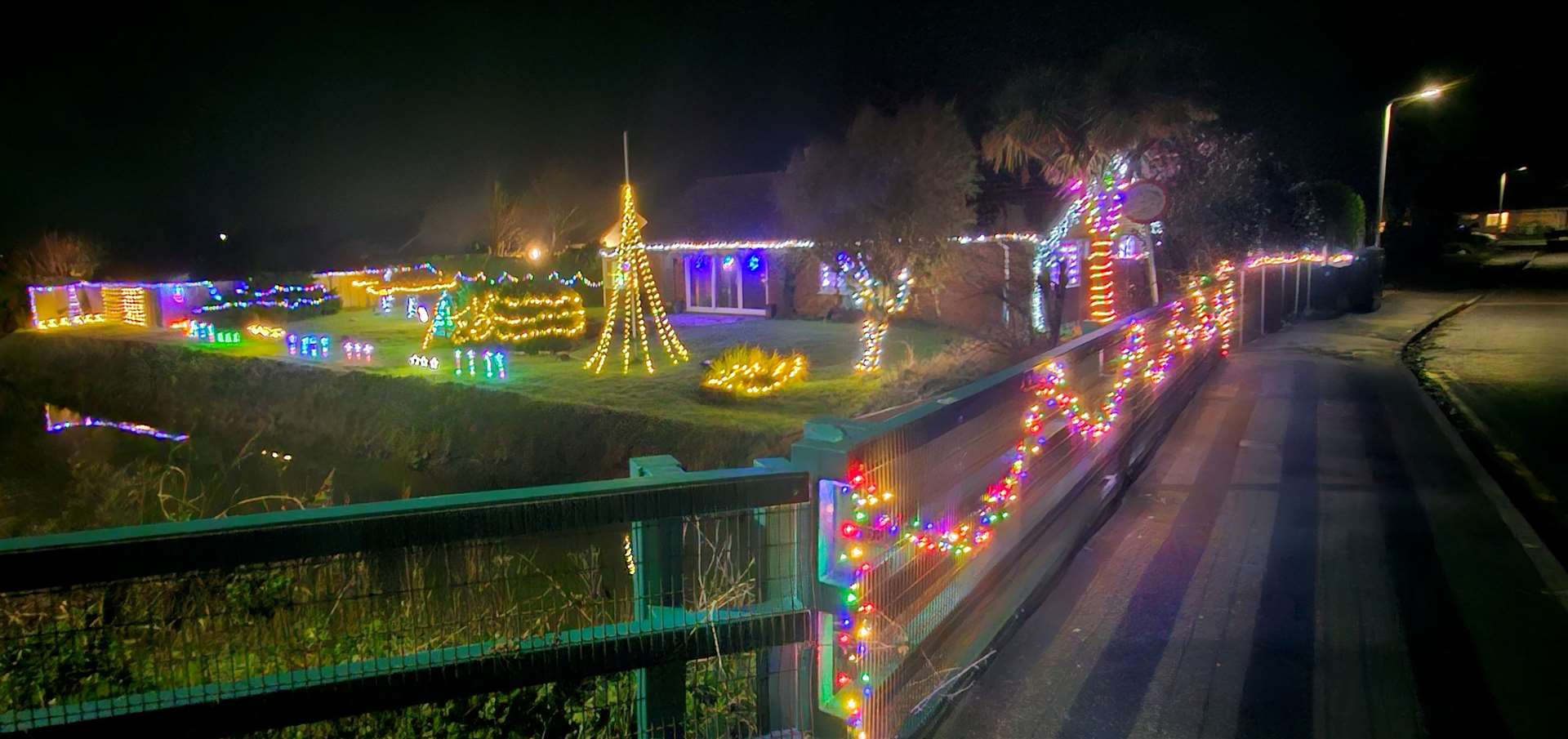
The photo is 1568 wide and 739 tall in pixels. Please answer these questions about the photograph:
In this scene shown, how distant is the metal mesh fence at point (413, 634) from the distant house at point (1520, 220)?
9696cm

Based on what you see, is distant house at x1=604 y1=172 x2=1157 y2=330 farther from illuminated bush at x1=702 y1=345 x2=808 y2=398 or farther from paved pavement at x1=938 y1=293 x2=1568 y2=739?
paved pavement at x1=938 y1=293 x2=1568 y2=739

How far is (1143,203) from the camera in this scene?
13492 millimetres

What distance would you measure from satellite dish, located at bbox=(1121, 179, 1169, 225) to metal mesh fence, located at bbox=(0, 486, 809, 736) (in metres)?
11.2

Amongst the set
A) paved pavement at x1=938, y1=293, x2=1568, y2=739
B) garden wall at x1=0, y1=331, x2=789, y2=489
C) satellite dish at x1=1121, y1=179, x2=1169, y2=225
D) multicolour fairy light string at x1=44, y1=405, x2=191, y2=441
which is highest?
satellite dish at x1=1121, y1=179, x2=1169, y2=225

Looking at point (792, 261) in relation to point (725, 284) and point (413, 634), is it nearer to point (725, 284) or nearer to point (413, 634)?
point (725, 284)

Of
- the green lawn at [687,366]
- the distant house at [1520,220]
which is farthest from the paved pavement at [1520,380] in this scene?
the distant house at [1520,220]

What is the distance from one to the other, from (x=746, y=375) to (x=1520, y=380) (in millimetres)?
10549

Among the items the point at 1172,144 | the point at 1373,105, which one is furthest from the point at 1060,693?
the point at 1373,105

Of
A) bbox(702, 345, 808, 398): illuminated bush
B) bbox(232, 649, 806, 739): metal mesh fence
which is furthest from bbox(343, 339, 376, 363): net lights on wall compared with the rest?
bbox(232, 649, 806, 739): metal mesh fence

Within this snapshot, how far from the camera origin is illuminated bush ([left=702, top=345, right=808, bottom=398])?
14.5 meters

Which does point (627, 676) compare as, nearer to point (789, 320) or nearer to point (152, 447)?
point (152, 447)

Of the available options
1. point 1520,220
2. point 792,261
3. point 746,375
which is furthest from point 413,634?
point 1520,220

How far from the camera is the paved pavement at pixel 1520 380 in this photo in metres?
7.46

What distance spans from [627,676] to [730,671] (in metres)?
0.42
